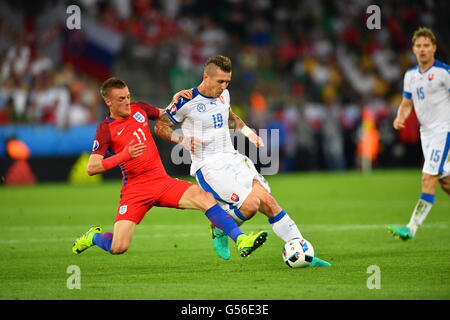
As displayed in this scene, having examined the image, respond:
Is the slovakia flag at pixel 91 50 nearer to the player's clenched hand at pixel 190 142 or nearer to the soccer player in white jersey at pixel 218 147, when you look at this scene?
the soccer player in white jersey at pixel 218 147

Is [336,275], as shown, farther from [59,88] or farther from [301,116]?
[301,116]

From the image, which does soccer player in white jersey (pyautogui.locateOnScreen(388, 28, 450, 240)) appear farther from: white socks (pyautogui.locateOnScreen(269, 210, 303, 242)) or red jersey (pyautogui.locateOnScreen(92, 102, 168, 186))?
red jersey (pyautogui.locateOnScreen(92, 102, 168, 186))

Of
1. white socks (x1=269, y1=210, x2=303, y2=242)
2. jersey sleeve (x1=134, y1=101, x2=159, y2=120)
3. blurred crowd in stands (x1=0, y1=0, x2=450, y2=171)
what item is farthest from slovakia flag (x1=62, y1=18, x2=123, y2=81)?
white socks (x1=269, y1=210, x2=303, y2=242)

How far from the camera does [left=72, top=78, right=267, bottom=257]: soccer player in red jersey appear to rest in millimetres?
8312

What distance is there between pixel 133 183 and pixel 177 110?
93cm

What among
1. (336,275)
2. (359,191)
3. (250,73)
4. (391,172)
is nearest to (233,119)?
(336,275)

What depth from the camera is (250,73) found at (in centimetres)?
2609

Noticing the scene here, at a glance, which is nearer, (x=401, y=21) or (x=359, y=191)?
(x=359, y=191)

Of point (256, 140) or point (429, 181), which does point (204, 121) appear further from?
point (429, 181)

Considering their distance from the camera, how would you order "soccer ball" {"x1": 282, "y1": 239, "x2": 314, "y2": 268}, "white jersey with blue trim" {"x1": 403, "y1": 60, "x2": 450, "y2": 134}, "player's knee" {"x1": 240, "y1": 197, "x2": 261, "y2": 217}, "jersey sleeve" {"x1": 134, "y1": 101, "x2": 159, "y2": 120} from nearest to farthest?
"soccer ball" {"x1": 282, "y1": 239, "x2": 314, "y2": 268}, "player's knee" {"x1": 240, "y1": 197, "x2": 261, "y2": 217}, "jersey sleeve" {"x1": 134, "y1": 101, "x2": 159, "y2": 120}, "white jersey with blue trim" {"x1": 403, "y1": 60, "x2": 450, "y2": 134}

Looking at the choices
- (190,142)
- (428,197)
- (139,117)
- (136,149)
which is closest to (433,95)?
(428,197)

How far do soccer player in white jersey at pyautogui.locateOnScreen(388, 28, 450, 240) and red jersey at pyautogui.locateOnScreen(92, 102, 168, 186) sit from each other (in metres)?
3.47

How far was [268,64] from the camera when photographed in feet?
88.3
